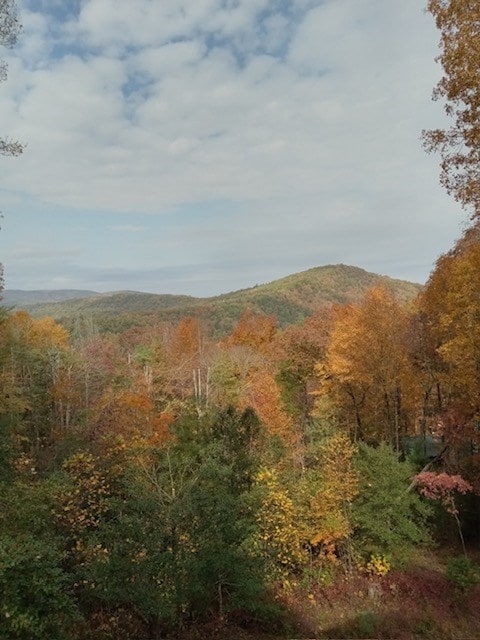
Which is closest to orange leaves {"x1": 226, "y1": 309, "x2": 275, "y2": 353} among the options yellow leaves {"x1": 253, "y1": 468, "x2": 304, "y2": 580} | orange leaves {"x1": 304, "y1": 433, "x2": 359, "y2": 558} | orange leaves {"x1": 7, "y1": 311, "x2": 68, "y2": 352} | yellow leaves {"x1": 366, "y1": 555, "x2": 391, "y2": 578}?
orange leaves {"x1": 7, "y1": 311, "x2": 68, "y2": 352}

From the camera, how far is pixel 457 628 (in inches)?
592

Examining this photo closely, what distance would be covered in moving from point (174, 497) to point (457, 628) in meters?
10.9

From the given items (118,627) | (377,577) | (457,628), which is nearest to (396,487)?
(377,577)

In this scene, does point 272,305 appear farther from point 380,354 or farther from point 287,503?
point 287,503

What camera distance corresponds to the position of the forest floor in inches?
567

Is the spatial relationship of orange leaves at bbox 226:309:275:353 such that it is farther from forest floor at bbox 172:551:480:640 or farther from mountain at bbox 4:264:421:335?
forest floor at bbox 172:551:480:640

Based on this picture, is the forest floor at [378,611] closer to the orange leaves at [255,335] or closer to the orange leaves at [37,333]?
the orange leaves at [37,333]

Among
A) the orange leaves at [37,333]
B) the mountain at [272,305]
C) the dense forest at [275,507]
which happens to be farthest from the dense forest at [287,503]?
the mountain at [272,305]

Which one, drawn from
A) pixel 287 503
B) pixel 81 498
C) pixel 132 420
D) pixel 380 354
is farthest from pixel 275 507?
pixel 132 420

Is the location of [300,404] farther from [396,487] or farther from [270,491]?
[270,491]

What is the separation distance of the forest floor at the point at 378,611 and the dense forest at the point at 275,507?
82 mm

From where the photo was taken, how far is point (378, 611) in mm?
17281

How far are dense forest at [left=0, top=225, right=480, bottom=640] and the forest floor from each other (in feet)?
0.27

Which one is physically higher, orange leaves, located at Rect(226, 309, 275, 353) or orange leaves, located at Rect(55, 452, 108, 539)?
orange leaves, located at Rect(226, 309, 275, 353)
